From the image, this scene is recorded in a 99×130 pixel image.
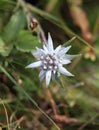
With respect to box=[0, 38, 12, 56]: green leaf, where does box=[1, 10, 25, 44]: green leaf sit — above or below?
above

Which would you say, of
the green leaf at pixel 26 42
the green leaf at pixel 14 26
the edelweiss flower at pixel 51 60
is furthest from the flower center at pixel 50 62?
the green leaf at pixel 14 26

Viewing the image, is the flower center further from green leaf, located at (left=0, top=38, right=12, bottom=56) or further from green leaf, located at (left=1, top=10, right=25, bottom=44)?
green leaf, located at (left=1, top=10, right=25, bottom=44)

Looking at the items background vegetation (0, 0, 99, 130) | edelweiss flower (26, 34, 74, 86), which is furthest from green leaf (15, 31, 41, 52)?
edelweiss flower (26, 34, 74, 86)

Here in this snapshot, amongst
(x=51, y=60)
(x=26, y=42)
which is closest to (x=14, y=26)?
(x=26, y=42)

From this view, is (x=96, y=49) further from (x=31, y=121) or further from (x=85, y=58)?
(x=31, y=121)

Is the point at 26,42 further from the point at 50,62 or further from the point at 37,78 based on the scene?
the point at 50,62

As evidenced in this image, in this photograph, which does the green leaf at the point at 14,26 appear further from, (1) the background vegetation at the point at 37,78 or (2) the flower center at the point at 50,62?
(2) the flower center at the point at 50,62
